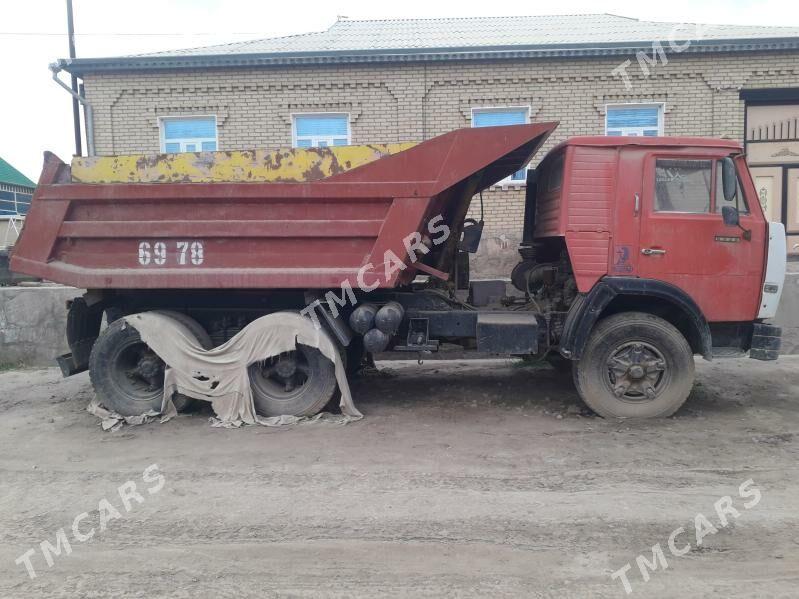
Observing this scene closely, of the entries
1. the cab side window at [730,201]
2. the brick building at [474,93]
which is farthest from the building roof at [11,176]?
the cab side window at [730,201]

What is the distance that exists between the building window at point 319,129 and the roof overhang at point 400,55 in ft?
3.25

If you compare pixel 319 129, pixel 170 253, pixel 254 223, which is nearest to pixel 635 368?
pixel 254 223

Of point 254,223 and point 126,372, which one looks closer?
point 254,223

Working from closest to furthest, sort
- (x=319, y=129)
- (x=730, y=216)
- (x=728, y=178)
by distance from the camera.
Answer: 1. (x=728, y=178)
2. (x=730, y=216)
3. (x=319, y=129)

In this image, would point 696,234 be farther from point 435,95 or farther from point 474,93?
point 435,95

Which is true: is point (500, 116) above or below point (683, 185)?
above

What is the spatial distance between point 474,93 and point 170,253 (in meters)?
7.48

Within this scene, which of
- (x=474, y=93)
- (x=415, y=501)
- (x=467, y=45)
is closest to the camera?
(x=415, y=501)

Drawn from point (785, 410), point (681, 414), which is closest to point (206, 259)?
point (681, 414)

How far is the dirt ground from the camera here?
285 centimetres

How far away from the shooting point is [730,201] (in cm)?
511

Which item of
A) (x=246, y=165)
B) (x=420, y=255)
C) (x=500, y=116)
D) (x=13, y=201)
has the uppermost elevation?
(x=500, y=116)

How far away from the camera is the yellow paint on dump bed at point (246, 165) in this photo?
5219mm

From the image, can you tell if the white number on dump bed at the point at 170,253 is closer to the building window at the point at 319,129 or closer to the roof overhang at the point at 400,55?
the building window at the point at 319,129
